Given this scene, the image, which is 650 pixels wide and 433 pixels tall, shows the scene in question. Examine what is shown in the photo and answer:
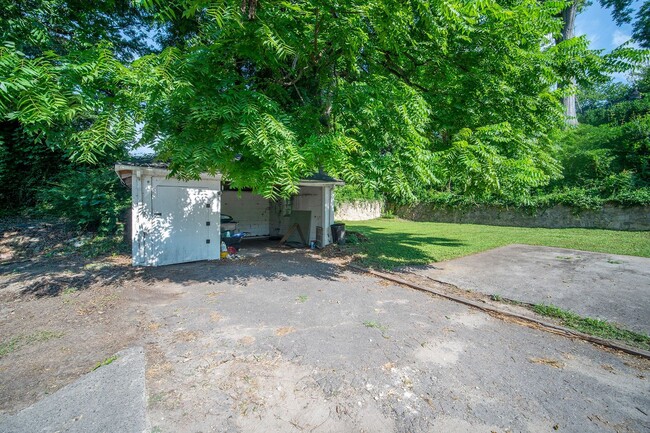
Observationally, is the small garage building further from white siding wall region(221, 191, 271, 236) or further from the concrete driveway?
the concrete driveway

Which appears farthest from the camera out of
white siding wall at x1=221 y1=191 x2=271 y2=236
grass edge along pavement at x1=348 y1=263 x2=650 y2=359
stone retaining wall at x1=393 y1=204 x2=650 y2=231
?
stone retaining wall at x1=393 y1=204 x2=650 y2=231

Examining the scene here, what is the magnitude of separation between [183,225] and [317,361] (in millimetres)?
6384

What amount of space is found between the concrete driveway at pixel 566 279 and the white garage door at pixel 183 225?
5.99 meters

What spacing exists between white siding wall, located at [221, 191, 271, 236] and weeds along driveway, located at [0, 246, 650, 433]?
8.59m

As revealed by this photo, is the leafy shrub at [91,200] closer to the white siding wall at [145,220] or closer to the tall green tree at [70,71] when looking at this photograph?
the tall green tree at [70,71]

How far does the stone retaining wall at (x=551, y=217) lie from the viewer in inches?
551

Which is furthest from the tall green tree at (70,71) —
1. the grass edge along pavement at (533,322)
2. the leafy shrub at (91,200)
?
the grass edge along pavement at (533,322)

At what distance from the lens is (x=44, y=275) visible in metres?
6.33

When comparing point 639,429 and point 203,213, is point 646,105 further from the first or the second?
point 203,213

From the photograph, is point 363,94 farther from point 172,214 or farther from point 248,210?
point 248,210

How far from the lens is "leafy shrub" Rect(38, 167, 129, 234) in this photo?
9.49 metres

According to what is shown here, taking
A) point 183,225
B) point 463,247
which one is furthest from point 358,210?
point 183,225

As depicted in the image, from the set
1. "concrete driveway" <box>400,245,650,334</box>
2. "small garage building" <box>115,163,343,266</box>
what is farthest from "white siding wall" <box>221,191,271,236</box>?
"concrete driveway" <box>400,245,650,334</box>

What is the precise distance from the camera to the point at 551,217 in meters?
16.7
